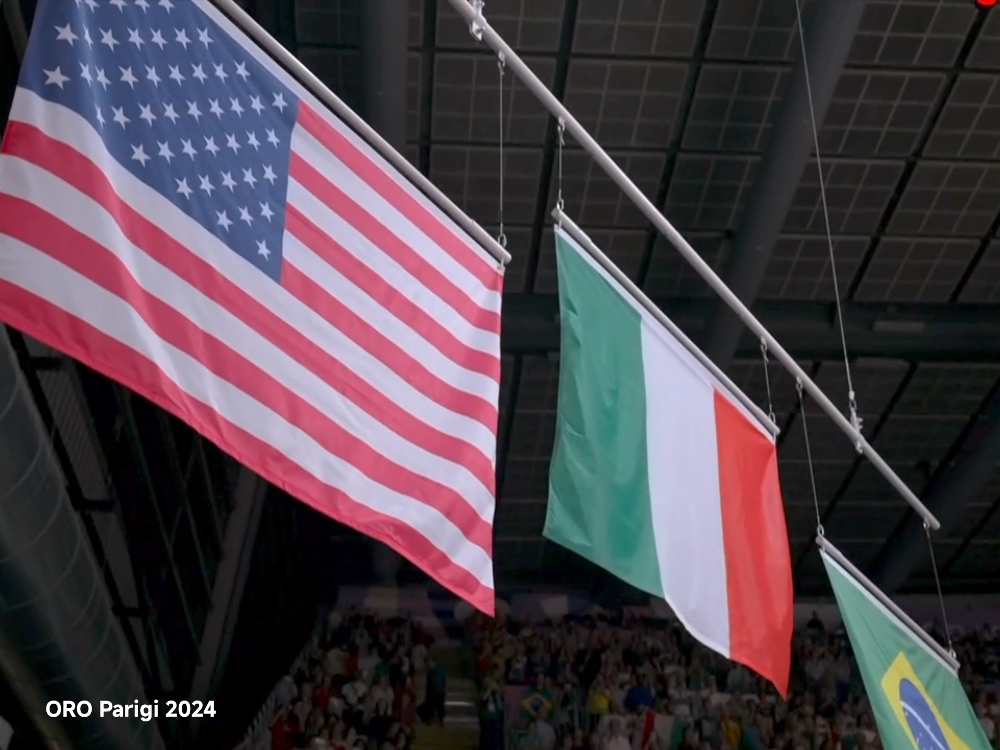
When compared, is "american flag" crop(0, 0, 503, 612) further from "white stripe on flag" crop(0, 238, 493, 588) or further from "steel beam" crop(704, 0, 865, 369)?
"steel beam" crop(704, 0, 865, 369)

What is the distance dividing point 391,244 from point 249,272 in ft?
3.18

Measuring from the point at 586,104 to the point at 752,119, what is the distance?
202cm

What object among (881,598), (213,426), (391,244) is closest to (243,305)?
(213,426)

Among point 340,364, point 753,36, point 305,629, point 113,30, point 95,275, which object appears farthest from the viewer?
point 305,629

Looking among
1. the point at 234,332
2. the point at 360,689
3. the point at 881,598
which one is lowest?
the point at 881,598

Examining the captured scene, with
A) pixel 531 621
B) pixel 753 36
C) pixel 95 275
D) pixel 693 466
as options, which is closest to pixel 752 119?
pixel 753 36

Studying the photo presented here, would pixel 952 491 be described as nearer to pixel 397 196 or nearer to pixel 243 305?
pixel 397 196

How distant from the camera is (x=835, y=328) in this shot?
15297 millimetres

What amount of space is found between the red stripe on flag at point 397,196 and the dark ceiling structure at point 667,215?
4190mm

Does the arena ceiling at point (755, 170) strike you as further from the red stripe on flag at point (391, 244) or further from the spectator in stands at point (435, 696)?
the red stripe on flag at point (391, 244)

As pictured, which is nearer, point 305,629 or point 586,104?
point 586,104

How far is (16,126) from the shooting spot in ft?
13.5

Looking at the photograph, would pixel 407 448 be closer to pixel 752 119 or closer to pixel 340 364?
pixel 340 364

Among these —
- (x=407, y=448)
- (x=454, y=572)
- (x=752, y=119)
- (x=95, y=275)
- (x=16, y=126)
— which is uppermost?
(x=752, y=119)
